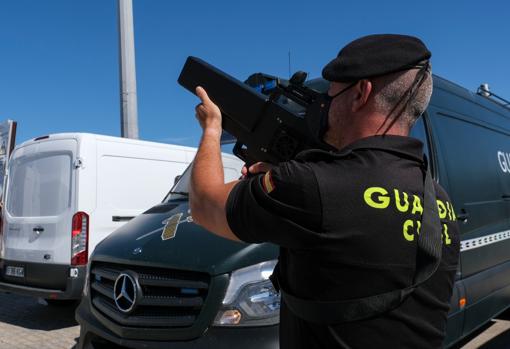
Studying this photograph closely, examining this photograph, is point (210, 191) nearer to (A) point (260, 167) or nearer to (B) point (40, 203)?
(A) point (260, 167)

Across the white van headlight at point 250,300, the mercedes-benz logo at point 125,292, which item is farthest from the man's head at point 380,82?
the mercedes-benz logo at point 125,292

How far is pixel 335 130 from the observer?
1379 mm

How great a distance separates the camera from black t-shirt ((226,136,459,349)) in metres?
1.15

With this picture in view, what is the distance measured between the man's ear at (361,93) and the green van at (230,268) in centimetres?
139

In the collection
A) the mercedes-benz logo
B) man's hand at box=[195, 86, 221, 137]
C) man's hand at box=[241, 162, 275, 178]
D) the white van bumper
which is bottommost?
the white van bumper

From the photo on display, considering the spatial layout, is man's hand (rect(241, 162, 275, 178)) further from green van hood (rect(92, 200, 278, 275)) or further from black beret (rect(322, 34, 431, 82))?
green van hood (rect(92, 200, 278, 275))

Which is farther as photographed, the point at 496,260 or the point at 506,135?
the point at 506,135

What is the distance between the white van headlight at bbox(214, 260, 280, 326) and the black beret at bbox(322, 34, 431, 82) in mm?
1397

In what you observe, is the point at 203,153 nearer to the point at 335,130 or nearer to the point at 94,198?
the point at 335,130

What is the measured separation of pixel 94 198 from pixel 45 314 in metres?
1.97

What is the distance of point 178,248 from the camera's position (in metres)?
2.69

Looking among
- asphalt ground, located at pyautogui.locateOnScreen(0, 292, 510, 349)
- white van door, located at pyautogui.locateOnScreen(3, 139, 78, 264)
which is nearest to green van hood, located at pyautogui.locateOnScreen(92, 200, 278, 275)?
asphalt ground, located at pyautogui.locateOnScreen(0, 292, 510, 349)

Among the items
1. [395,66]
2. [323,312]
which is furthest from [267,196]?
[395,66]

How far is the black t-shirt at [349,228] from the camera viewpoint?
1.15 meters
